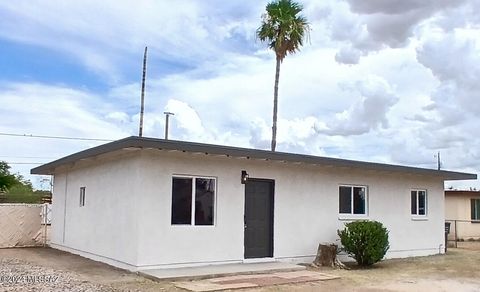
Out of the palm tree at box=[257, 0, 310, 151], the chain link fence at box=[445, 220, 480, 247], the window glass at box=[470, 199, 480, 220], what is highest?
the palm tree at box=[257, 0, 310, 151]

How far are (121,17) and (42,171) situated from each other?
7.38 meters

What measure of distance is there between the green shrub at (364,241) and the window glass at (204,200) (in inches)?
152

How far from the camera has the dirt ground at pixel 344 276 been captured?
10.6 metres

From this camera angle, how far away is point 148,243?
1216cm

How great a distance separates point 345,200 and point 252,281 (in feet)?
19.1

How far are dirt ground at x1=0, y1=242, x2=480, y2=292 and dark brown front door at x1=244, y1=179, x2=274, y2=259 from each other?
168 centimetres

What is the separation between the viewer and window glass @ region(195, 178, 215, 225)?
42.8 ft

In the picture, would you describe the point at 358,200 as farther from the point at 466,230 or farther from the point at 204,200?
the point at 466,230

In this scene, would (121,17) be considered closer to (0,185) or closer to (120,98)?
(120,98)

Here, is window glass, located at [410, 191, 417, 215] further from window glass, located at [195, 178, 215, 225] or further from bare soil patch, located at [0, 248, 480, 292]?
window glass, located at [195, 178, 215, 225]

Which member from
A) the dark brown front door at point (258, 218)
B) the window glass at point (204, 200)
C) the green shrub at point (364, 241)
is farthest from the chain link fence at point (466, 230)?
the window glass at point (204, 200)

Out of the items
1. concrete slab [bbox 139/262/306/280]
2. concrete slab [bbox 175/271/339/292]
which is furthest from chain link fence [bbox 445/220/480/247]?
concrete slab [bbox 175/271/339/292]

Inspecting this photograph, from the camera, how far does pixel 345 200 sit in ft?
53.1

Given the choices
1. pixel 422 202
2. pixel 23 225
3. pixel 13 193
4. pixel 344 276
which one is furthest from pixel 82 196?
pixel 13 193
